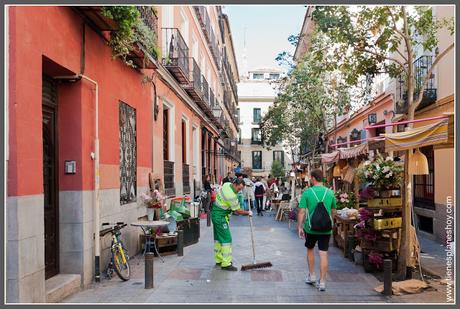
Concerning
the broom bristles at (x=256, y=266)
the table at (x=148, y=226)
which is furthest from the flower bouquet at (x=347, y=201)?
the table at (x=148, y=226)

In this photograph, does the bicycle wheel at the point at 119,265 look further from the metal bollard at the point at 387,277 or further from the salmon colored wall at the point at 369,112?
the salmon colored wall at the point at 369,112

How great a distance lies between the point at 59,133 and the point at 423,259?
7.15m

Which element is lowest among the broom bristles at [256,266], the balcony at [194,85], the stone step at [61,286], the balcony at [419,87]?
the broom bristles at [256,266]

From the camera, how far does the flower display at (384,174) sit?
28.0 ft

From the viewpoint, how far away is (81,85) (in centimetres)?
731

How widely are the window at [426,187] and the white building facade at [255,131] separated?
45193 millimetres

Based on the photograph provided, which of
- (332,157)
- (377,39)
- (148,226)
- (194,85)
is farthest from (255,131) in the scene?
(148,226)

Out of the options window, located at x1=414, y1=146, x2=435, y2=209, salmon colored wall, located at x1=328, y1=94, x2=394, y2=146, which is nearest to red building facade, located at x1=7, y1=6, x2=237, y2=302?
window, located at x1=414, y1=146, x2=435, y2=209

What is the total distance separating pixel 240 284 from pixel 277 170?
48485 millimetres

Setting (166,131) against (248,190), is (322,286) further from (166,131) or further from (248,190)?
(166,131)

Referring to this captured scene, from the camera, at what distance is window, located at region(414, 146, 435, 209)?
1392 centimetres

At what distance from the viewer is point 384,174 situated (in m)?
8.57

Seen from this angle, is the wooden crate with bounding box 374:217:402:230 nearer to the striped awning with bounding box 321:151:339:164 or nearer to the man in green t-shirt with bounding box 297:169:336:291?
the man in green t-shirt with bounding box 297:169:336:291

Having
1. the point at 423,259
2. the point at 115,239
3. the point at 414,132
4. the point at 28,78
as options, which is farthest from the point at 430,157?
the point at 28,78
